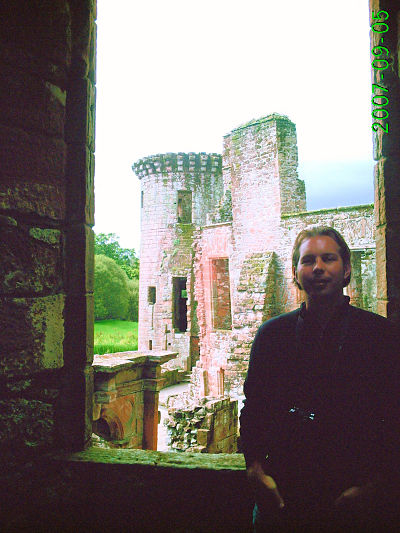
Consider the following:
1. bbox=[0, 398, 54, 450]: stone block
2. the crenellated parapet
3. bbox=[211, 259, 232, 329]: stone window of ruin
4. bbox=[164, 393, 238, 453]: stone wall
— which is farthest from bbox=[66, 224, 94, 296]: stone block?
the crenellated parapet

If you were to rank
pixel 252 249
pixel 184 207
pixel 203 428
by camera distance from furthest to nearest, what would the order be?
pixel 184 207, pixel 252 249, pixel 203 428

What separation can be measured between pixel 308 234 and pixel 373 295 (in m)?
9.53

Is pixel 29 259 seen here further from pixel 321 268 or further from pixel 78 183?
pixel 321 268

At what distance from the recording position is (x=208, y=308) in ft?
51.4

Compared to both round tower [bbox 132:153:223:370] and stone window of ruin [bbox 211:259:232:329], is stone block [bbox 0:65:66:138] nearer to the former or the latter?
stone window of ruin [bbox 211:259:232:329]

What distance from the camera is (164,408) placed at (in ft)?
46.8

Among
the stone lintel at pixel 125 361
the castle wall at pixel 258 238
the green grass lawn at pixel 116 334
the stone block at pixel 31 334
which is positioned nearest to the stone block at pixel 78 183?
the stone block at pixel 31 334

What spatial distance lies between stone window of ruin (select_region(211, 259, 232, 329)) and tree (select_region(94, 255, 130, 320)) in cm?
1391

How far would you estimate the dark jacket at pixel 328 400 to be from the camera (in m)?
1.40

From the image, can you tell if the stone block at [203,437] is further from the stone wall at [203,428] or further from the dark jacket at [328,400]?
the dark jacket at [328,400]

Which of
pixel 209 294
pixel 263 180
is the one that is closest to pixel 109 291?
pixel 209 294

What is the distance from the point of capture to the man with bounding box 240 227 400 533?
1.38 m

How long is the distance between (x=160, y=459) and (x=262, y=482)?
81 cm

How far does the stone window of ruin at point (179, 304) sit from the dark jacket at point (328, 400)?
1992 centimetres
